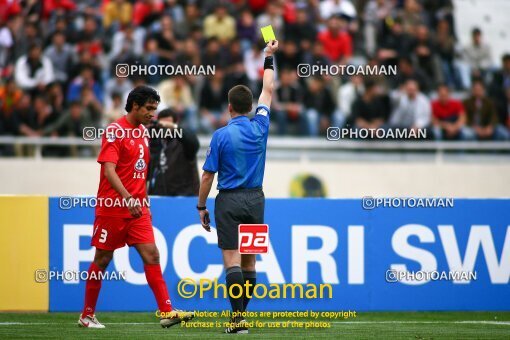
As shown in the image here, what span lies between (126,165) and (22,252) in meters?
2.75

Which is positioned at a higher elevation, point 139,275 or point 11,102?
point 11,102

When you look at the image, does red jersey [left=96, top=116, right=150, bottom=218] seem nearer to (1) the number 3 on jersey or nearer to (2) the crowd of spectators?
(1) the number 3 on jersey

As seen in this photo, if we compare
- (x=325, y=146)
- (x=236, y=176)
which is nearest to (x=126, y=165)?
(x=236, y=176)

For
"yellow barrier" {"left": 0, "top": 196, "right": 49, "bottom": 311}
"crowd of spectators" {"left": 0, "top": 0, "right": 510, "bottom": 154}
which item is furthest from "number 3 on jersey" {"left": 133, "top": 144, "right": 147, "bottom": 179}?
"crowd of spectators" {"left": 0, "top": 0, "right": 510, "bottom": 154}

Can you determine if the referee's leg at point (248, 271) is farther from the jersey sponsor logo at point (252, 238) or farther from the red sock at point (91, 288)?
the red sock at point (91, 288)

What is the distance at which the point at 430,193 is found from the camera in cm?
1872

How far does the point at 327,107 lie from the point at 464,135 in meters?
2.32

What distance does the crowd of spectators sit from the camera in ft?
60.1

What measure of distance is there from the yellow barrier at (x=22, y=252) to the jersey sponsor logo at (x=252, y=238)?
10.9 feet

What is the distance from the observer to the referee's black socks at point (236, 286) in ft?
32.6

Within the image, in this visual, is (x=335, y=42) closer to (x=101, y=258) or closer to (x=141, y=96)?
(x=141, y=96)

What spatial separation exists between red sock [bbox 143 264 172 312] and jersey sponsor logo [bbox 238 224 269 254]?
2.63ft

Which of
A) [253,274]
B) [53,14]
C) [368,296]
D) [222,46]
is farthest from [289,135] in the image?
[253,274]

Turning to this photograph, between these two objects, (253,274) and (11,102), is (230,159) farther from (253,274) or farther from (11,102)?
(11,102)
